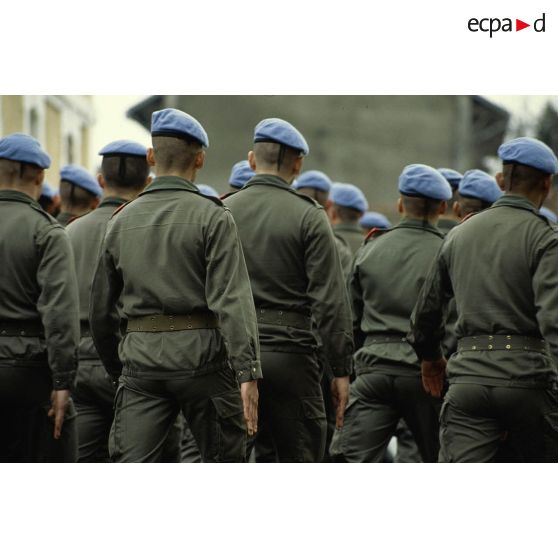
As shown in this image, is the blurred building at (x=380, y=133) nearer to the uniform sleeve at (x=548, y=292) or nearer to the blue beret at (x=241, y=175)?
the blue beret at (x=241, y=175)

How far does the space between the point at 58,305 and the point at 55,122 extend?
24092 millimetres

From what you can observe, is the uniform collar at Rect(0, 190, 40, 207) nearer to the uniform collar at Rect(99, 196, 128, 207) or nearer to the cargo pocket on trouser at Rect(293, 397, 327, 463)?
the uniform collar at Rect(99, 196, 128, 207)

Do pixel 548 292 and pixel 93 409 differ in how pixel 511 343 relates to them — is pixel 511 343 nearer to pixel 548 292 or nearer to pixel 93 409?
pixel 548 292

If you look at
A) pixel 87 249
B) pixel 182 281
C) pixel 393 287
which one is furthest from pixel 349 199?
pixel 182 281

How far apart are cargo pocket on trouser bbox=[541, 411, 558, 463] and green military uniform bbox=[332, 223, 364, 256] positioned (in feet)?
15.0

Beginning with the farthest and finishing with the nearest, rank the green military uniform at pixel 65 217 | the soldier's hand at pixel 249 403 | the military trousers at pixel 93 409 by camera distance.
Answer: the green military uniform at pixel 65 217 → the military trousers at pixel 93 409 → the soldier's hand at pixel 249 403

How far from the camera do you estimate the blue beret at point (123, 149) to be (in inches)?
300

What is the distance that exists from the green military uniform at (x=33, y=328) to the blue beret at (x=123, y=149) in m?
1.14

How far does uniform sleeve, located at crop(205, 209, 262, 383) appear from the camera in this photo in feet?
17.9

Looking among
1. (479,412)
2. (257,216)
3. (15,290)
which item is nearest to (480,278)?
(479,412)

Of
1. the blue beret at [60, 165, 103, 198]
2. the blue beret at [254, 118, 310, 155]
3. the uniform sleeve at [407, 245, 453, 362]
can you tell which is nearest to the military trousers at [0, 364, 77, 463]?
the blue beret at [254, 118, 310, 155]

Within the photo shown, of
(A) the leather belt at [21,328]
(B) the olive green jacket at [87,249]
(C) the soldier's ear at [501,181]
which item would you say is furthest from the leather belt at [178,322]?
(B) the olive green jacket at [87,249]

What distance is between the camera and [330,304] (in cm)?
666

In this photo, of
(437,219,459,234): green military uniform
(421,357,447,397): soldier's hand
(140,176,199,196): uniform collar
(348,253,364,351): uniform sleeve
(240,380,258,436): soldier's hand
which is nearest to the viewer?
(240,380,258,436): soldier's hand
